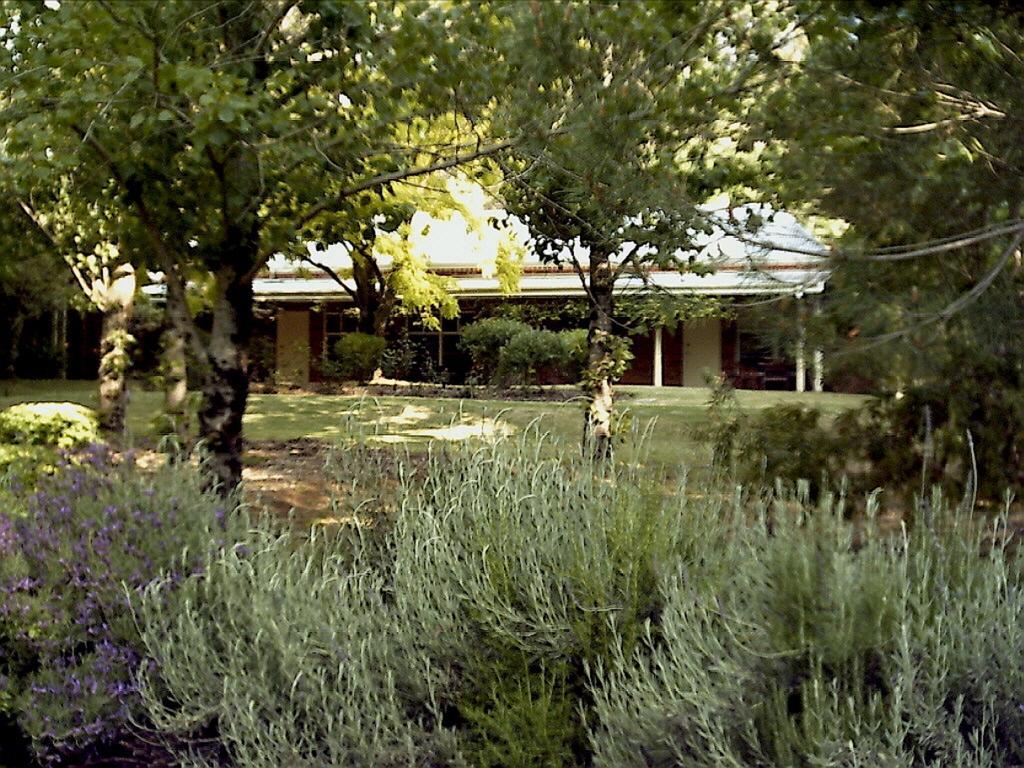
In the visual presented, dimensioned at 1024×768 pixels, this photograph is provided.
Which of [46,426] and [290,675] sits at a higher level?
[46,426]

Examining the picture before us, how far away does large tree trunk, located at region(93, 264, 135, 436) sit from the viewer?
38.3 ft

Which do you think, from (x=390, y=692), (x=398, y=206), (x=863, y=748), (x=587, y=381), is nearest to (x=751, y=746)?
(x=863, y=748)

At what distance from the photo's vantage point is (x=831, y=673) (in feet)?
9.30

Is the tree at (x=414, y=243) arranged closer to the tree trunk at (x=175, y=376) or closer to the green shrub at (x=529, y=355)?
the green shrub at (x=529, y=355)

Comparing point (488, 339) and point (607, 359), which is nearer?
point (607, 359)

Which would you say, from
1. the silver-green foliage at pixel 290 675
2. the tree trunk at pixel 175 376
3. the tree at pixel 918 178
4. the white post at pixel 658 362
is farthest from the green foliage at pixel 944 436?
the white post at pixel 658 362

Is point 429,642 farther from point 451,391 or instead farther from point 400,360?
point 400,360

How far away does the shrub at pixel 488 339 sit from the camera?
2031cm

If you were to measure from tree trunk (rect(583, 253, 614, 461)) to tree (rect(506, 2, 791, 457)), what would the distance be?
164 inches

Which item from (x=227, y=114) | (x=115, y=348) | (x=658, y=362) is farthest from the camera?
(x=658, y=362)

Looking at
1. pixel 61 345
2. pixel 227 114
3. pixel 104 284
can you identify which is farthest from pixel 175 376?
pixel 61 345

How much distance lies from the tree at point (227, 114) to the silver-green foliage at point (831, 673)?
9.67ft

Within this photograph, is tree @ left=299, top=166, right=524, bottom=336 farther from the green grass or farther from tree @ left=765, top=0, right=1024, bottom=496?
tree @ left=765, top=0, right=1024, bottom=496

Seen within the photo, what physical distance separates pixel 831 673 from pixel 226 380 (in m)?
→ 4.64
